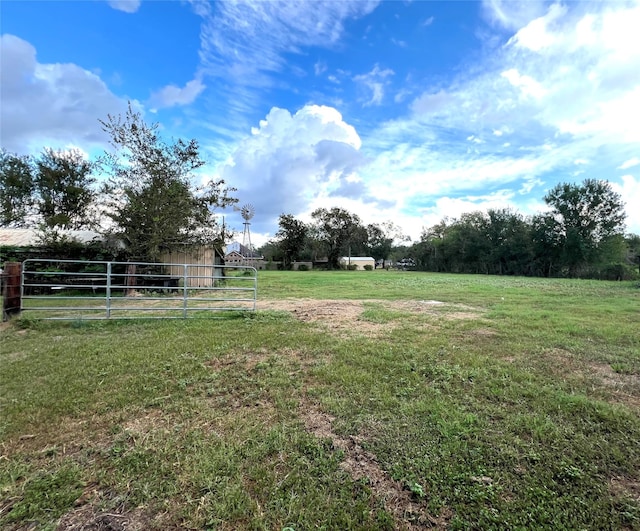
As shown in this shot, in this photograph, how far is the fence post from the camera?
20.1ft

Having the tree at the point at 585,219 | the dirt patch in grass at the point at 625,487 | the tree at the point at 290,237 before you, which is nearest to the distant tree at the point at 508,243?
the tree at the point at 585,219

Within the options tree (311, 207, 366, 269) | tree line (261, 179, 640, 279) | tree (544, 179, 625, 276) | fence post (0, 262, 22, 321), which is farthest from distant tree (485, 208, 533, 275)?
fence post (0, 262, 22, 321)

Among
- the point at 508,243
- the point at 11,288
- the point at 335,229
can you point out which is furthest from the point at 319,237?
the point at 11,288

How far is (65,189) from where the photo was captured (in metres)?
15.5

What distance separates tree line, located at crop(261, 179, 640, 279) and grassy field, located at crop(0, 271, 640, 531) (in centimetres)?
3302

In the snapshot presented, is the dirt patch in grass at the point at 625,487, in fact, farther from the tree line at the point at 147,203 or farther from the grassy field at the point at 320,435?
the tree line at the point at 147,203

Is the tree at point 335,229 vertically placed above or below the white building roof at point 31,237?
above

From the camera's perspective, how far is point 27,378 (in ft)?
11.3

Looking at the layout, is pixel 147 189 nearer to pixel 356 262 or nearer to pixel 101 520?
pixel 101 520

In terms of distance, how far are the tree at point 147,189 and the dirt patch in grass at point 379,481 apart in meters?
11.4

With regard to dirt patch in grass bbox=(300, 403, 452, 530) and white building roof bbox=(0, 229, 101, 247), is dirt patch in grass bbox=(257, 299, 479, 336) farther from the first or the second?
white building roof bbox=(0, 229, 101, 247)

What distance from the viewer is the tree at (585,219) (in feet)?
95.3

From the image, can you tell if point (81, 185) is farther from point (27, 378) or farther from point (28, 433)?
point (28, 433)

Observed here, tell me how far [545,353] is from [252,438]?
4122 millimetres
